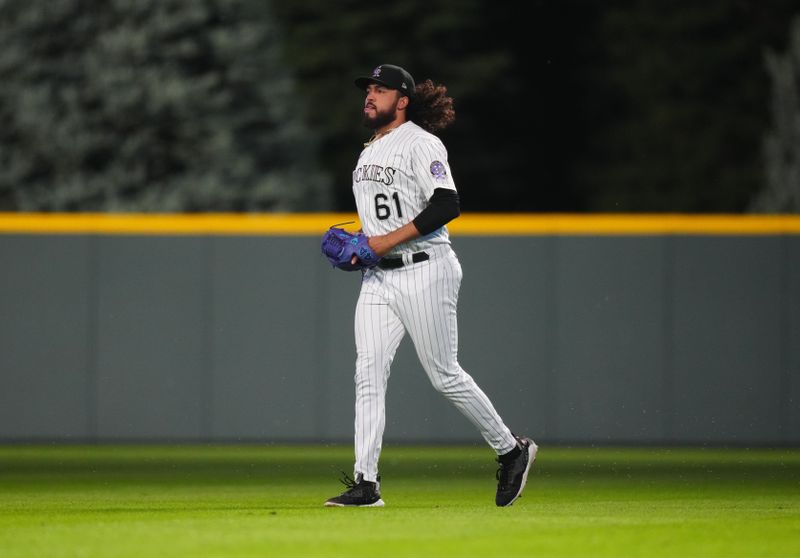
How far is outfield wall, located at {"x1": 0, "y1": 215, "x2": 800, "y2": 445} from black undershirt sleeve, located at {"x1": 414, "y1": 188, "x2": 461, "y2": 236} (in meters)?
4.26

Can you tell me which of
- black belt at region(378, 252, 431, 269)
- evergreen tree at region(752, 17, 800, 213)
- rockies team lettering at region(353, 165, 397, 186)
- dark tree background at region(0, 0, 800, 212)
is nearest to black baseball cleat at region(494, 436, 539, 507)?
black belt at region(378, 252, 431, 269)

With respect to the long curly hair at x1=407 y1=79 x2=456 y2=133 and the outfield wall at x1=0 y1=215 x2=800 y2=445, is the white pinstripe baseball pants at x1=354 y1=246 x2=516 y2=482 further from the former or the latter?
the outfield wall at x1=0 y1=215 x2=800 y2=445

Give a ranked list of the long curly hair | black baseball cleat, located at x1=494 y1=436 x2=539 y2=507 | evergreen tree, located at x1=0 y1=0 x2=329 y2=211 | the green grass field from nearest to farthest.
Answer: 1. the green grass field
2. black baseball cleat, located at x1=494 y1=436 x2=539 y2=507
3. the long curly hair
4. evergreen tree, located at x1=0 y1=0 x2=329 y2=211

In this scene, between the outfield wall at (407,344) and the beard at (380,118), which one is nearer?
the beard at (380,118)

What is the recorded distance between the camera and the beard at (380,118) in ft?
22.6

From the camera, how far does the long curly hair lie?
7.02 metres

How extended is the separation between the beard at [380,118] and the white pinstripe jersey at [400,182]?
0.11 m

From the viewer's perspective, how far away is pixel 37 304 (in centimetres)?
1091

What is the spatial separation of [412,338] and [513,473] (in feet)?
2.39

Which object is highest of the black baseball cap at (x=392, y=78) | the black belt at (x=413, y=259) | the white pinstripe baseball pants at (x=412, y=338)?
the black baseball cap at (x=392, y=78)

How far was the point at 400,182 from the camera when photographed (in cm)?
671

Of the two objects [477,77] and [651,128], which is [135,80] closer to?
[477,77]

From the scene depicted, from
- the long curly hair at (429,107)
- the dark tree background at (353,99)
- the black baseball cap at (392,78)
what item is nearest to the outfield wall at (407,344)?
the long curly hair at (429,107)

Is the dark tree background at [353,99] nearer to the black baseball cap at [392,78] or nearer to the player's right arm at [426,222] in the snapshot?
the black baseball cap at [392,78]
